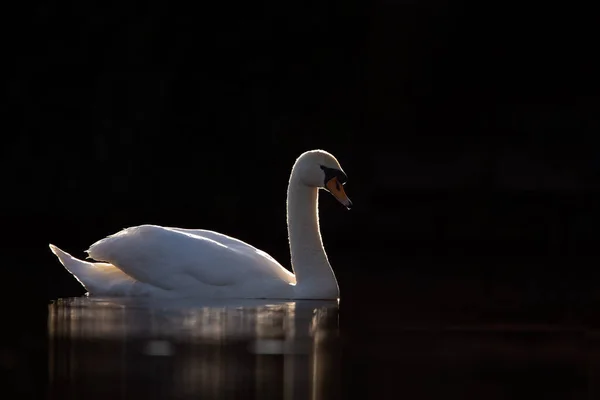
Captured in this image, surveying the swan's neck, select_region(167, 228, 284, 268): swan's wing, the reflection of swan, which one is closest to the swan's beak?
the swan's neck

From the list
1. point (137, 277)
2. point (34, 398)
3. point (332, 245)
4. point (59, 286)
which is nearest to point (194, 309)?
point (137, 277)

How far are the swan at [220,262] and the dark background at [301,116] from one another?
16.5ft

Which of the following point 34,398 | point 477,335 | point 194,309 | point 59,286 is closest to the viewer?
point 34,398

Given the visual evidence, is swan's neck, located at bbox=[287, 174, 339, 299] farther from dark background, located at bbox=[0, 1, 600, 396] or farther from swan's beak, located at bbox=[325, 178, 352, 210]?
dark background, located at bbox=[0, 1, 600, 396]

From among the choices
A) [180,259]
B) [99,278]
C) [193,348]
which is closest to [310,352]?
[193,348]

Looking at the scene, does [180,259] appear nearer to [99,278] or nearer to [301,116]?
[99,278]

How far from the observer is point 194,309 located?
38.0ft

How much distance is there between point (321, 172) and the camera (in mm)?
12617

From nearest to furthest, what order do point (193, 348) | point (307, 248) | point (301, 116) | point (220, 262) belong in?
point (193, 348)
point (220, 262)
point (307, 248)
point (301, 116)

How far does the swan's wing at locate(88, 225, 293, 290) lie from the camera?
12.2 metres

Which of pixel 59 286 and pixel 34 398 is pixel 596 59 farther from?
pixel 34 398

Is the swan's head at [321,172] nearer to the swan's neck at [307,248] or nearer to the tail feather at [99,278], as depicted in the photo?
the swan's neck at [307,248]

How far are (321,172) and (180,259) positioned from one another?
1.18 metres

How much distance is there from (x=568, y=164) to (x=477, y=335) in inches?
387
